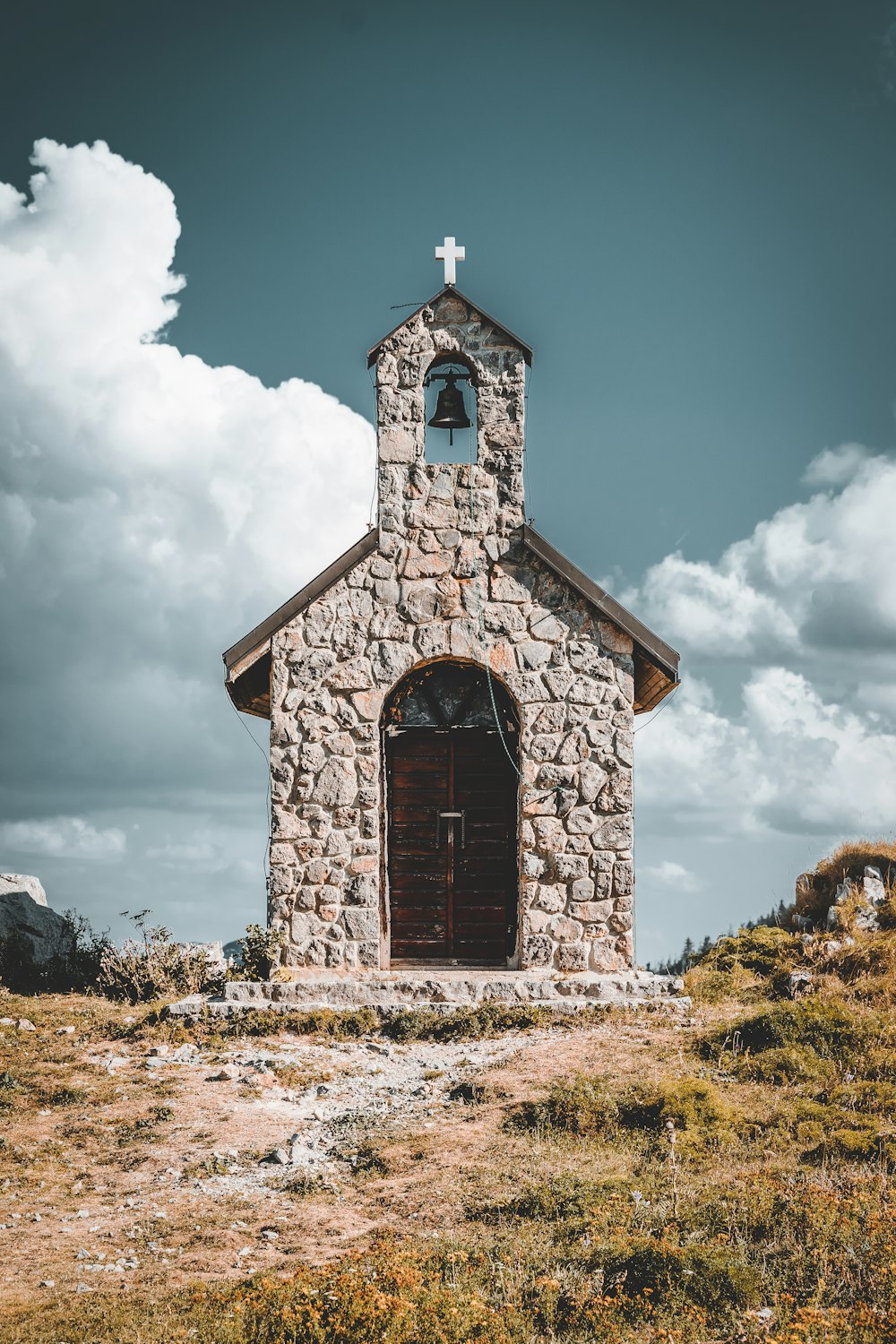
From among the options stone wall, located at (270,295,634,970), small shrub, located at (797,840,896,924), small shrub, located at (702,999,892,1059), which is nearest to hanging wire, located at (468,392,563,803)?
stone wall, located at (270,295,634,970)

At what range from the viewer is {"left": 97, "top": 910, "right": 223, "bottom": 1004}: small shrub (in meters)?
13.9

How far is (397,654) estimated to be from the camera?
13.0 m

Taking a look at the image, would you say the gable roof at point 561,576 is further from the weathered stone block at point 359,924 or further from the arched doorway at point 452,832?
the weathered stone block at point 359,924

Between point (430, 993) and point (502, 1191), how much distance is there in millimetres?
4950

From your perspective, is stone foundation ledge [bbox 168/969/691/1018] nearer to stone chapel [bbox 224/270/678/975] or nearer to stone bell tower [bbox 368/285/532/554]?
stone chapel [bbox 224/270/678/975]

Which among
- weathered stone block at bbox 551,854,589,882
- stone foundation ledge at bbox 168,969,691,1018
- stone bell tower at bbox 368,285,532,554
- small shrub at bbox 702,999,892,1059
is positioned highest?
stone bell tower at bbox 368,285,532,554

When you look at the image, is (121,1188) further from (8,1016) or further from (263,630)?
(263,630)

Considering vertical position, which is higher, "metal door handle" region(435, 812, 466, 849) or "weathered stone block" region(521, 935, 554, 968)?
"metal door handle" region(435, 812, 466, 849)

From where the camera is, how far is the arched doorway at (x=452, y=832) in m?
13.6

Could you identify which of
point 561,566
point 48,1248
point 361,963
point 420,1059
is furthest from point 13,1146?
point 561,566

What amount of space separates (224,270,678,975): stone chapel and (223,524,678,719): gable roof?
1.0 inches

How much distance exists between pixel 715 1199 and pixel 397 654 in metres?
7.54

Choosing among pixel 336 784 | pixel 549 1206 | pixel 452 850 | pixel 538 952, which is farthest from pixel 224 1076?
pixel 452 850

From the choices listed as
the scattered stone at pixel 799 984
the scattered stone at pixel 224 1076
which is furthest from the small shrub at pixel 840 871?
the scattered stone at pixel 224 1076
